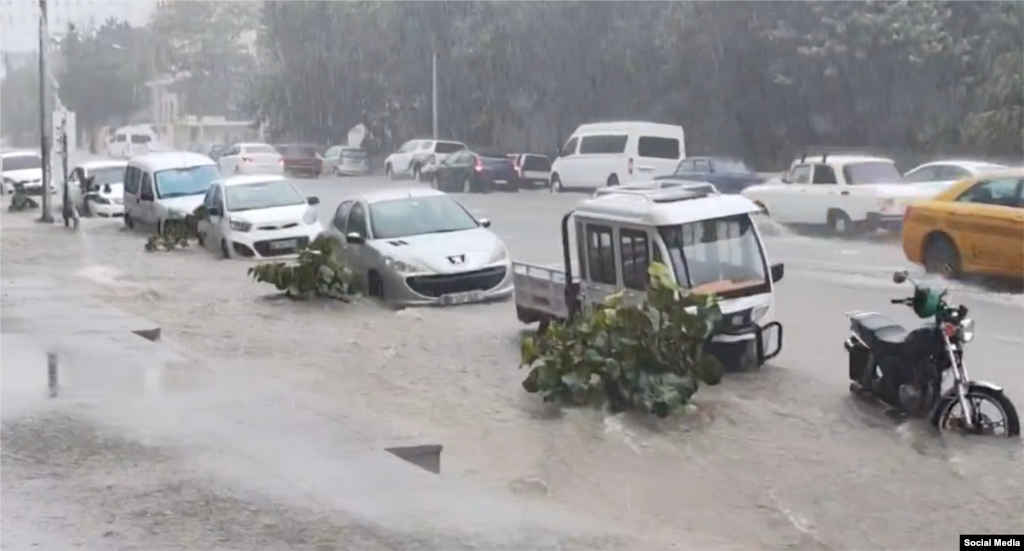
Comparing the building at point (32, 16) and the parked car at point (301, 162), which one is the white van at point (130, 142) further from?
the parked car at point (301, 162)

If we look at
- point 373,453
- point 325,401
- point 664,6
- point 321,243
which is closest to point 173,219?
point 321,243

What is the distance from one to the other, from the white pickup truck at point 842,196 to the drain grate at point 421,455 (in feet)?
55.1

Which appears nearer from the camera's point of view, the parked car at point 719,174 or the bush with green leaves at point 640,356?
the bush with green leaves at point 640,356

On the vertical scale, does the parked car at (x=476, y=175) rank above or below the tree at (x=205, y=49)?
below

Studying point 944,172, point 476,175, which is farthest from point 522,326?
point 476,175

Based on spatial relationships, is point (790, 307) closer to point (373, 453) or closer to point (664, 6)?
point (373, 453)

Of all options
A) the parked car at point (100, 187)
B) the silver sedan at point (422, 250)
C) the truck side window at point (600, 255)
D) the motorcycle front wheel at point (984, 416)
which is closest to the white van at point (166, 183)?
the parked car at point (100, 187)

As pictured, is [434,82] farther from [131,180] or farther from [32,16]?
[131,180]

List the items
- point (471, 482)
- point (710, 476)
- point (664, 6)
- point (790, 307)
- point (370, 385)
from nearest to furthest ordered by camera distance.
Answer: point (471, 482), point (710, 476), point (370, 385), point (790, 307), point (664, 6)

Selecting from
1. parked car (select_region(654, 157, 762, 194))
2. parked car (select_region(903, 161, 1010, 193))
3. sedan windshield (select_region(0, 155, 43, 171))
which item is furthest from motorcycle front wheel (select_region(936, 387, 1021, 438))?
sedan windshield (select_region(0, 155, 43, 171))

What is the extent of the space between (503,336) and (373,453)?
635 cm

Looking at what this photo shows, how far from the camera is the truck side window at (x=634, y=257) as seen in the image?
473 inches

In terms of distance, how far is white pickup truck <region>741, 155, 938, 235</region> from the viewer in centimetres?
2425

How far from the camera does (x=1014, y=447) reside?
9.18m
